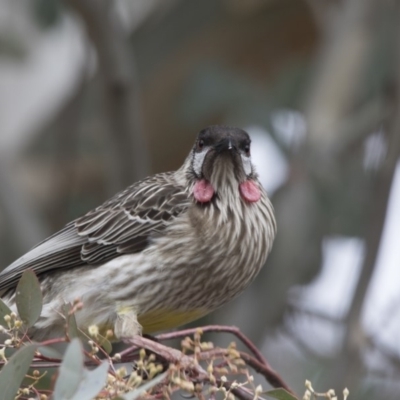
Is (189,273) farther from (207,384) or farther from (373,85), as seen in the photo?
(373,85)

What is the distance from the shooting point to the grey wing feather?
4.14 meters

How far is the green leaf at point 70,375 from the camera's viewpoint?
226 cm

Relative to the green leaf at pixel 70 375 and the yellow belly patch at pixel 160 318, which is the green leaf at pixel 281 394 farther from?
the yellow belly patch at pixel 160 318

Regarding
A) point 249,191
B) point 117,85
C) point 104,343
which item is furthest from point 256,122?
point 104,343

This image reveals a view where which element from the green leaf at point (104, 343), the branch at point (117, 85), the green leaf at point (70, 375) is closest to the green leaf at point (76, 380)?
the green leaf at point (70, 375)

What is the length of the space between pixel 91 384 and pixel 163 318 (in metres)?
1.74

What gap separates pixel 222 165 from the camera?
4121 millimetres

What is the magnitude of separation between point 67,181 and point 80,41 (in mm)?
1245

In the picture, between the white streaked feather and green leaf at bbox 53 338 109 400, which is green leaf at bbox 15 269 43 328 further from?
the white streaked feather

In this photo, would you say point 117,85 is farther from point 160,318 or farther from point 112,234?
point 160,318

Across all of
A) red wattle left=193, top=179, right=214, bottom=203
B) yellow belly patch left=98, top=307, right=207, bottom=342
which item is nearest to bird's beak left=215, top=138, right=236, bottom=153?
red wattle left=193, top=179, right=214, bottom=203

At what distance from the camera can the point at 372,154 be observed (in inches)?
260

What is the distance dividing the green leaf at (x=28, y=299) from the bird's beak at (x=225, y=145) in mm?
1354

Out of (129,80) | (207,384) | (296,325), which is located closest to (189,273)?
(207,384)
